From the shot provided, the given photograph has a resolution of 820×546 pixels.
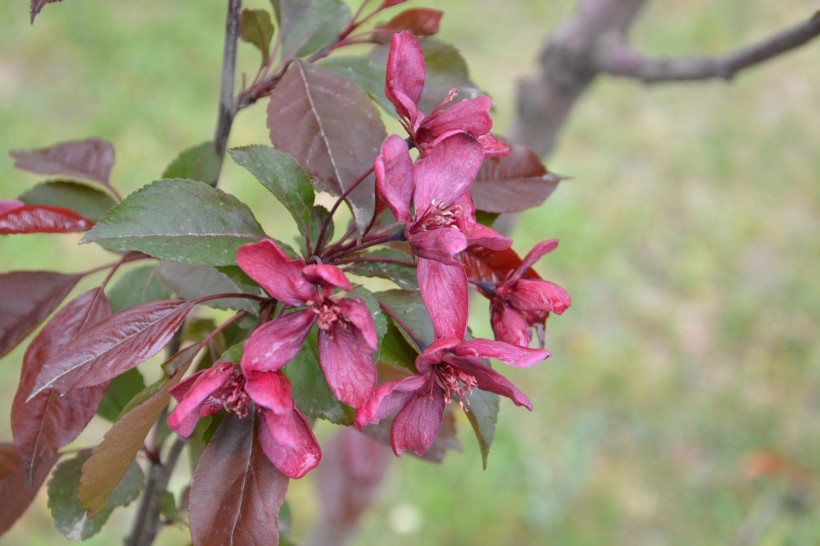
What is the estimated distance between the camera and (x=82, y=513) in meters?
0.91

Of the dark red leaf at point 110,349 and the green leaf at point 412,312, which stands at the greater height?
the dark red leaf at point 110,349

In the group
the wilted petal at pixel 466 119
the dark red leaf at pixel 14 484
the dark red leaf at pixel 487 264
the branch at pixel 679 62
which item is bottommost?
the dark red leaf at pixel 14 484

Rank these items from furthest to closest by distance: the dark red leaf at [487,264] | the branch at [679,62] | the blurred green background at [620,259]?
the blurred green background at [620,259] < the branch at [679,62] < the dark red leaf at [487,264]

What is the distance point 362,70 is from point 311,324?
367 millimetres

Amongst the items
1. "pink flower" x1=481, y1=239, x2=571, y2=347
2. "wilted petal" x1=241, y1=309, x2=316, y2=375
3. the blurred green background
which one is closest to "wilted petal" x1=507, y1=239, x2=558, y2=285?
"pink flower" x1=481, y1=239, x2=571, y2=347

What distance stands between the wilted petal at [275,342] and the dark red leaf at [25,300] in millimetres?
337

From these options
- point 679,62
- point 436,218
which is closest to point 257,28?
point 436,218

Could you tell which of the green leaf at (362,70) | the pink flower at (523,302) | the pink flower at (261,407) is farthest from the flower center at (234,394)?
the green leaf at (362,70)

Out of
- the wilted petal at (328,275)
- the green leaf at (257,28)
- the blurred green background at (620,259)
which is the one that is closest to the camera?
the wilted petal at (328,275)

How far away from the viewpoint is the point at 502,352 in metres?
0.63

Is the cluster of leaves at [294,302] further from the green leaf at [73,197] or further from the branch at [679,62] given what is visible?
the branch at [679,62]

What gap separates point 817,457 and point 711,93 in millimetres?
1913

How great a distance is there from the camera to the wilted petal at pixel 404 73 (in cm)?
69

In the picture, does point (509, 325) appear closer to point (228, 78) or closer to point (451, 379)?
point (451, 379)
